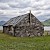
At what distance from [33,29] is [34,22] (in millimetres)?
2095

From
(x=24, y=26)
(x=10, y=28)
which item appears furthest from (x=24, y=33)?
(x=10, y=28)

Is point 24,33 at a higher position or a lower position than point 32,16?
lower

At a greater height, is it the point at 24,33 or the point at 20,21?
the point at 20,21

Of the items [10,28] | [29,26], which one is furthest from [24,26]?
[10,28]

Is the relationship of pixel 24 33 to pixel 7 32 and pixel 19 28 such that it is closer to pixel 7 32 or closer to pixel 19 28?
pixel 19 28

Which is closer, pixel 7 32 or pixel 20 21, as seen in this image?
pixel 20 21

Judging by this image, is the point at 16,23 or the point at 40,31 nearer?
the point at 16,23

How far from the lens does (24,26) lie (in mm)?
48750

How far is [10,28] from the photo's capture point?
51.4 m

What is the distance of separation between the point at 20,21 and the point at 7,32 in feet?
27.4

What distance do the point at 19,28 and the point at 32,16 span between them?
5434 millimetres

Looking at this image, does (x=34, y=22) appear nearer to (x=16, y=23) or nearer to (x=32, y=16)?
(x=32, y=16)

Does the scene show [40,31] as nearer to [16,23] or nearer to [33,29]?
[33,29]

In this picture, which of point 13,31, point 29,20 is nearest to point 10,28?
point 13,31
